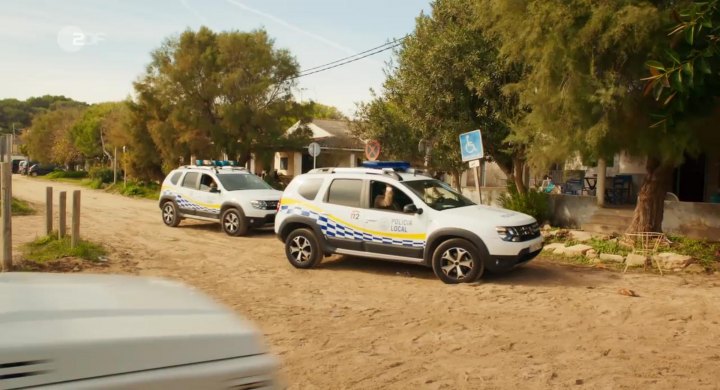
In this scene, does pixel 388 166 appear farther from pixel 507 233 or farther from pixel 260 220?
pixel 260 220

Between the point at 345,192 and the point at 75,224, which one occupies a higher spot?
the point at 345,192

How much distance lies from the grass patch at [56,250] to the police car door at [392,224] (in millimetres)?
5228

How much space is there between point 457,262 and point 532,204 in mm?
5529

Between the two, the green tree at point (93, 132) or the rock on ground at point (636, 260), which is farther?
the green tree at point (93, 132)

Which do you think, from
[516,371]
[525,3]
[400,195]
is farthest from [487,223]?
[525,3]

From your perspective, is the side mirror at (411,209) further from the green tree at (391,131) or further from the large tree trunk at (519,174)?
the green tree at (391,131)

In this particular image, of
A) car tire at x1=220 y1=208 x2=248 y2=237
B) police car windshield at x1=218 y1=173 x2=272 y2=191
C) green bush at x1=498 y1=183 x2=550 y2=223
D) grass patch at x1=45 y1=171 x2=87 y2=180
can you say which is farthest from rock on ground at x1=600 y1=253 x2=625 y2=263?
grass patch at x1=45 y1=171 x2=87 y2=180

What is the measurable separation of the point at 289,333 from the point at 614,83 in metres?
6.80

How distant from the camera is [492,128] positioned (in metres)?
14.0

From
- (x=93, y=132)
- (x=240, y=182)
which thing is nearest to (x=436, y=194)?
(x=240, y=182)

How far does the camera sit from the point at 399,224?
9.28m

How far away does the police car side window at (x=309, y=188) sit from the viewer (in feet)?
33.7

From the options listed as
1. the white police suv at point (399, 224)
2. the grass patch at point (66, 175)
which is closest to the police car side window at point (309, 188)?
the white police suv at point (399, 224)

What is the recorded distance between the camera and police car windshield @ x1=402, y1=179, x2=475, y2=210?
941 centimetres
